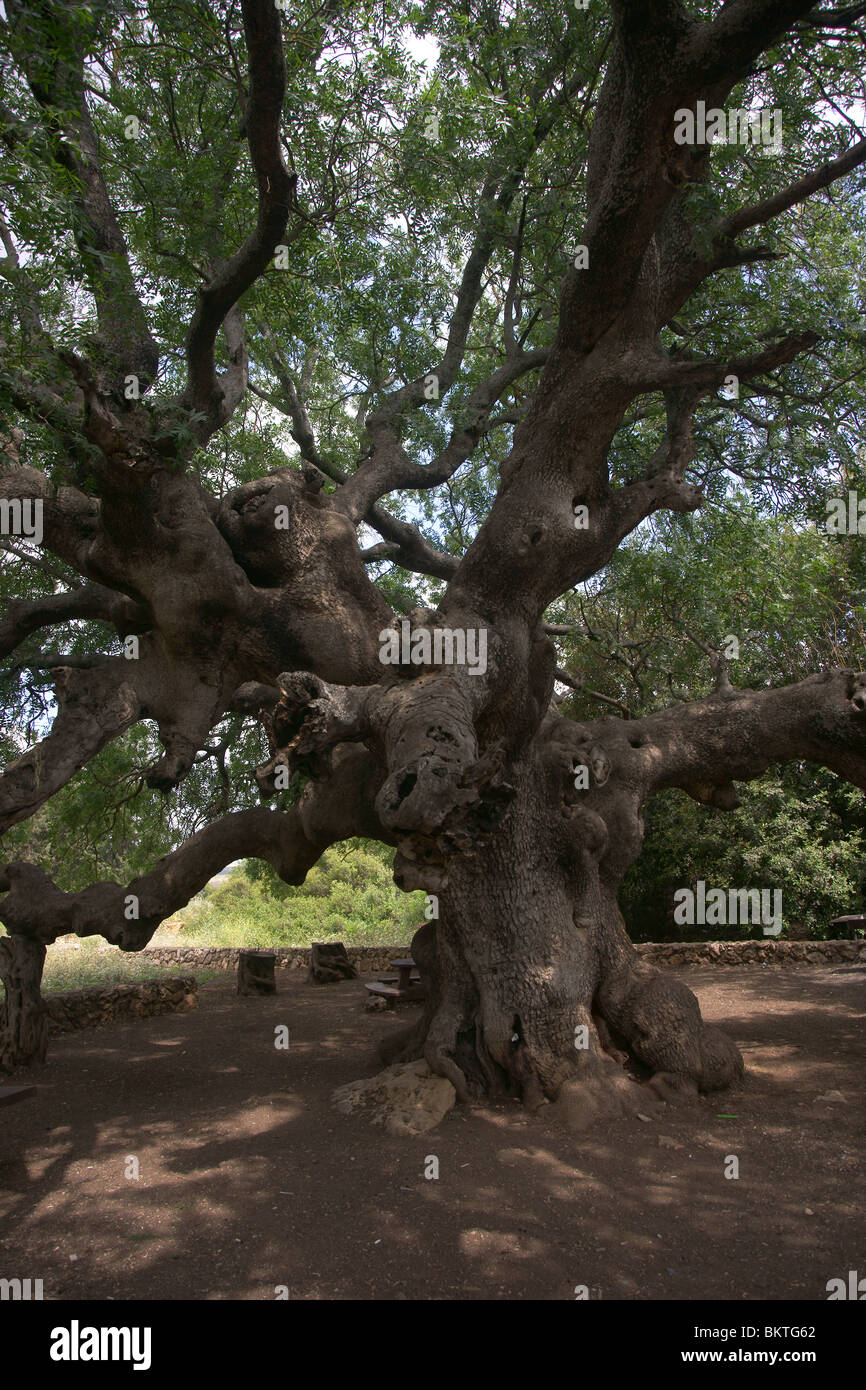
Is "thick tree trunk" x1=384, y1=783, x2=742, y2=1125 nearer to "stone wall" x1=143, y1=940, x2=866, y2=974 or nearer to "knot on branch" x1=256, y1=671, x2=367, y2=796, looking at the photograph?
"knot on branch" x1=256, y1=671, x2=367, y2=796

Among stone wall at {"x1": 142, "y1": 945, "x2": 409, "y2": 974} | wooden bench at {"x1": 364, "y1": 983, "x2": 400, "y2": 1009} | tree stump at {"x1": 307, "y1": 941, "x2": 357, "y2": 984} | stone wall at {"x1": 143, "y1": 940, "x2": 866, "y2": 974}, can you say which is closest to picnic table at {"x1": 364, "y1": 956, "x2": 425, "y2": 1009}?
wooden bench at {"x1": 364, "y1": 983, "x2": 400, "y2": 1009}

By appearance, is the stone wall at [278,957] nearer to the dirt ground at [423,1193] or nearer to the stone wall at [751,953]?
the stone wall at [751,953]

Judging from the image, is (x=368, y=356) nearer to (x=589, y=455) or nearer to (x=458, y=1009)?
(x=589, y=455)

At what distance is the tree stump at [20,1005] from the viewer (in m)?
7.86

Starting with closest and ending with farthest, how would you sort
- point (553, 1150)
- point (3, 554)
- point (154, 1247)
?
point (154, 1247)
point (553, 1150)
point (3, 554)

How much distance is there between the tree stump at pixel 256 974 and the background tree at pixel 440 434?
171 inches

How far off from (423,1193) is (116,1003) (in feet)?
23.7

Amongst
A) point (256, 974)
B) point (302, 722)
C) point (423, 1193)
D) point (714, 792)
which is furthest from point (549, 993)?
point (256, 974)

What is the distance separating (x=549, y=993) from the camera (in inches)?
242

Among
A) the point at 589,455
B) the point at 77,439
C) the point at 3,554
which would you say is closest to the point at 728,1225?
the point at 589,455

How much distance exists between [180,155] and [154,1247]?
27.3ft

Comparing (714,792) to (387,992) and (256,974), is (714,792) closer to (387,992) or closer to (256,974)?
(387,992)

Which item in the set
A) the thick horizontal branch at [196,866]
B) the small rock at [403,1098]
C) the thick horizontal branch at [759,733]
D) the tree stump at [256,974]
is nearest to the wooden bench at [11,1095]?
the thick horizontal branch at [196,866]

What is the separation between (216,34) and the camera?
690 centimetres
